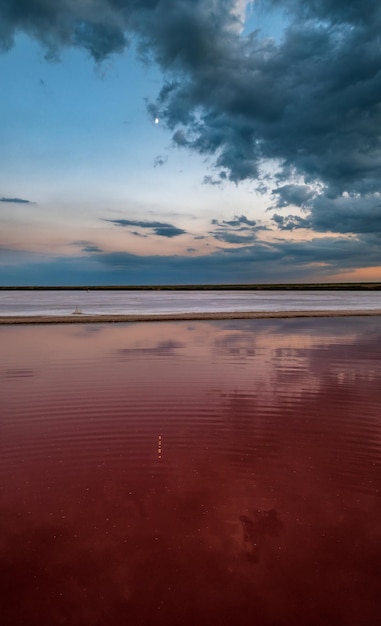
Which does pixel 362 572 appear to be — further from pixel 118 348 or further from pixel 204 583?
pixel 118 348

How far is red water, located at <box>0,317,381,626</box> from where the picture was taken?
173 inches

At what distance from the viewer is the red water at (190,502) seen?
173 inches

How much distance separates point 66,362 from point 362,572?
1462 centimetres

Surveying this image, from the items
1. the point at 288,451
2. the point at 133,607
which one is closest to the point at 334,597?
the point at 133,607

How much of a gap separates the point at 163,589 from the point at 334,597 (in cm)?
184

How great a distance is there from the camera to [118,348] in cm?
2158

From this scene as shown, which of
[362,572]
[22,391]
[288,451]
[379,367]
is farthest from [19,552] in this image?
[379,367]

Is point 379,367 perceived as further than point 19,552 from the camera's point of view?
Yes

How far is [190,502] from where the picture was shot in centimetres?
623

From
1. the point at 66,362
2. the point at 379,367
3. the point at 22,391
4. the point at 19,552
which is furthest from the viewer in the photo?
the point at 66,362

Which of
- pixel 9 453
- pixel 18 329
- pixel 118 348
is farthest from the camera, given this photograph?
pixel 18 329

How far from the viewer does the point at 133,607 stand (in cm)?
430

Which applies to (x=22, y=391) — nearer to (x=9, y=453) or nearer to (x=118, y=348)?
(x=9, y=453)

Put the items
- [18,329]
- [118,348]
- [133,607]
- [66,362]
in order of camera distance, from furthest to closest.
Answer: [18,329] → [118,348] → [66,362] → [133,607]
